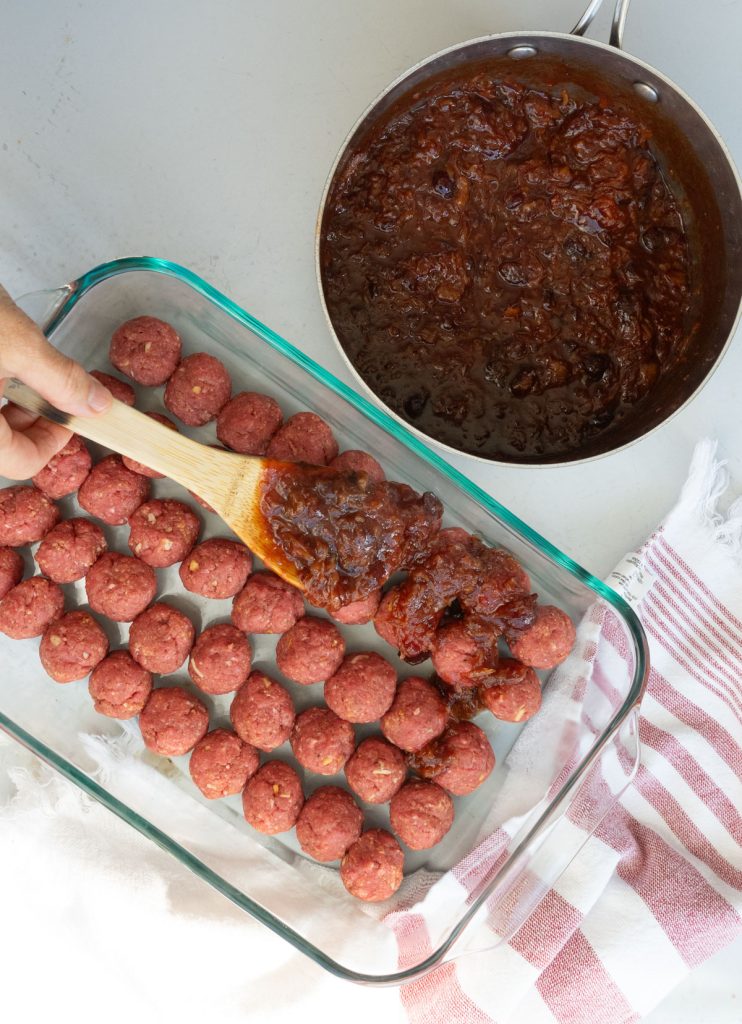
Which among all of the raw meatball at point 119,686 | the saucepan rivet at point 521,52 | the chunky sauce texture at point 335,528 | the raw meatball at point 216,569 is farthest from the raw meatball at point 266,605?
the saucepan rivet at point 521,52

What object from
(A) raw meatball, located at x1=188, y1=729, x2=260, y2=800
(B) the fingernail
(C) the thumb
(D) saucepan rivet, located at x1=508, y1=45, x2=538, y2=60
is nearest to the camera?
(C) the thumb

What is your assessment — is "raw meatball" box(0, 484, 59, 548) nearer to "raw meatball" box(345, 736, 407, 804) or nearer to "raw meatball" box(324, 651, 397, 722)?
"raw meatball" box(324, 651, 397, 722)

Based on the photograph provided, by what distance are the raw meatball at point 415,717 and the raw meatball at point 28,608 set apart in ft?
2.63

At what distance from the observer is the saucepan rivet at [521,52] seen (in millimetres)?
1669

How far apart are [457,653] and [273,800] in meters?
0.53

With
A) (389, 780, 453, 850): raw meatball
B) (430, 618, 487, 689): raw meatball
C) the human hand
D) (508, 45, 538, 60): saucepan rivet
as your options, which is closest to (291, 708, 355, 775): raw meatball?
(389, 780, 453, 850): raw meatball

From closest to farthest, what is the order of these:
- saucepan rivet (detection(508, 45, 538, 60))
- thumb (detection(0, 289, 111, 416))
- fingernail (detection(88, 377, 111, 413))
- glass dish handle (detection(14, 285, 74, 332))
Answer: thumb (detection(0, 289, 111, 416))
fingernail (detection(88, 377, 111, 413))
saucepan rivet (detection(508, 45, 538, 60))
glass dish handle (detection(14, 285, 74, 332))

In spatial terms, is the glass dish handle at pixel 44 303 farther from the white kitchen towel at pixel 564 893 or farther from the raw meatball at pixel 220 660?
the white kitchen towel at pixel 564 893

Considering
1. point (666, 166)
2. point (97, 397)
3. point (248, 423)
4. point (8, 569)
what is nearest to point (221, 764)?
point (8, 569)

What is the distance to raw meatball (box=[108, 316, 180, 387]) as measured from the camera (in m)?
1.85

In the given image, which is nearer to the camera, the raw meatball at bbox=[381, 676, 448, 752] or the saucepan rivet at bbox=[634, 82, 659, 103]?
the saucepan rivet at bbox=[634, 82, 659, 103]

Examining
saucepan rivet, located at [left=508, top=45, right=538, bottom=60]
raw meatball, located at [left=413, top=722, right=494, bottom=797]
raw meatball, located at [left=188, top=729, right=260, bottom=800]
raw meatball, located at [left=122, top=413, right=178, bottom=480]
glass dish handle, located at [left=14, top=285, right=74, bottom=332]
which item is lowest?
raw meatball, located at [left=188, top=729, right=260, bottom=800]

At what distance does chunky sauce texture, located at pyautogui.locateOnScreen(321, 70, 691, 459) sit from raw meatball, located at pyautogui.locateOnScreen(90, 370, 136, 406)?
1.66ft

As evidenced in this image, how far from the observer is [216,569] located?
1.89 meters
